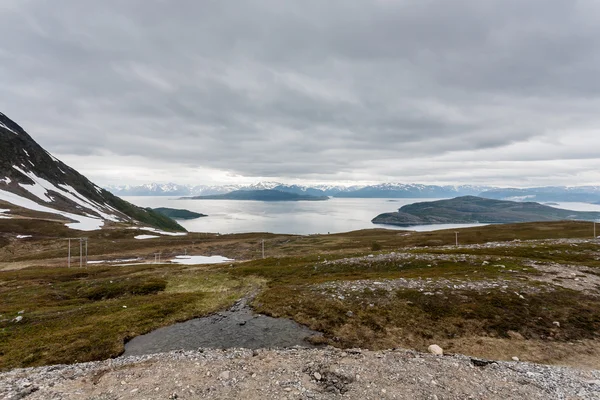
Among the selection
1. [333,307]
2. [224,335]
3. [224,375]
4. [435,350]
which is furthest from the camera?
[333,307]

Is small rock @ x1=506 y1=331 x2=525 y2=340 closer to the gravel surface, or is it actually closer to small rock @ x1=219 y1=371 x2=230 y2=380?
the gravel surface

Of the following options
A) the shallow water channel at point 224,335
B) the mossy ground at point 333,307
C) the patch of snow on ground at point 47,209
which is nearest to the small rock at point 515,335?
the mossy ground at point 333,307

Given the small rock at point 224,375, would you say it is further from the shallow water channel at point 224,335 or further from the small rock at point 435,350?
the small rock at point 435,350

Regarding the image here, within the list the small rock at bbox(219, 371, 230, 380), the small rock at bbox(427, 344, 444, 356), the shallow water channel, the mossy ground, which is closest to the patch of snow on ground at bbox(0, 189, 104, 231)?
the mossy ground

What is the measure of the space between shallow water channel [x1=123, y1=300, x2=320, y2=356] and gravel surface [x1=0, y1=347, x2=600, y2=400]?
120 inches

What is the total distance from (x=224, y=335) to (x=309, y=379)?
33.3 feet

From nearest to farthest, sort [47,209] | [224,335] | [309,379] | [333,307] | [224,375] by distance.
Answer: [309,379]
[224,375]
[224,335]
[333,307]
[47,209]

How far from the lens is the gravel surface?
12.5 metres

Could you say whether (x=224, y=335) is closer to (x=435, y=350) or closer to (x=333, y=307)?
(x=333, y=307)

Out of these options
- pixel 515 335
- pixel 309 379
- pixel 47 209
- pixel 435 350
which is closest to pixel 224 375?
pixel 309 379

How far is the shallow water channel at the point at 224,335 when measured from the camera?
19.9 metres

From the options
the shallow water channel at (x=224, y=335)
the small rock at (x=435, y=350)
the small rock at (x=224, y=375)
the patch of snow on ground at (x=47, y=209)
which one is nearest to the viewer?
the small rock at (x=224, y=375)

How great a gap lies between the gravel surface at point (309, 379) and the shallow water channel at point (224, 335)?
3.06 meters

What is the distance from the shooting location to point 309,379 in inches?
540
